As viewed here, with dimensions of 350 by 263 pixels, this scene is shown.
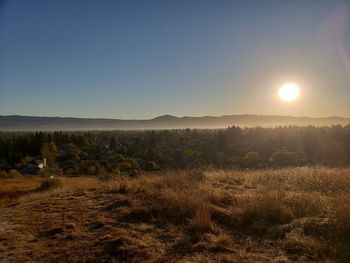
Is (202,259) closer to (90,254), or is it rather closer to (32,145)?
(90,254)

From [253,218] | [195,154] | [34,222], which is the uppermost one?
[253,218]

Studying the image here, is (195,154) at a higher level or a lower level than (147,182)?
lower

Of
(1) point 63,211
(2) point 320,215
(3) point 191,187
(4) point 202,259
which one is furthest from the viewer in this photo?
(3) point 191,187

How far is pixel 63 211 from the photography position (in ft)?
28.8

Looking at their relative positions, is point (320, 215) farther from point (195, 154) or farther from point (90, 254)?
point (195, 154)

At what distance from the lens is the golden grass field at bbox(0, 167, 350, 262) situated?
16.7ft

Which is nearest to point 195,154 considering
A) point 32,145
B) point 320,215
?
point 32,145

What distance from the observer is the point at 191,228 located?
6312 mm

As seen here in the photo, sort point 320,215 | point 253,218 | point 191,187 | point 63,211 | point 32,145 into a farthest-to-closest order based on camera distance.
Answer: point 32,145
point 191,187
point 63,211
point 253,218
point 320,215

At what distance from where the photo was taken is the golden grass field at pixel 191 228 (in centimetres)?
509

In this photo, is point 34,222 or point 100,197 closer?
point 34,222

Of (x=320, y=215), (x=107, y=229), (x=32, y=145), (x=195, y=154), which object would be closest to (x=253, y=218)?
(x=320, y=215)

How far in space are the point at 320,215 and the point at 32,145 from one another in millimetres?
84530

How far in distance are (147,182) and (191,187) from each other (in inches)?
103
